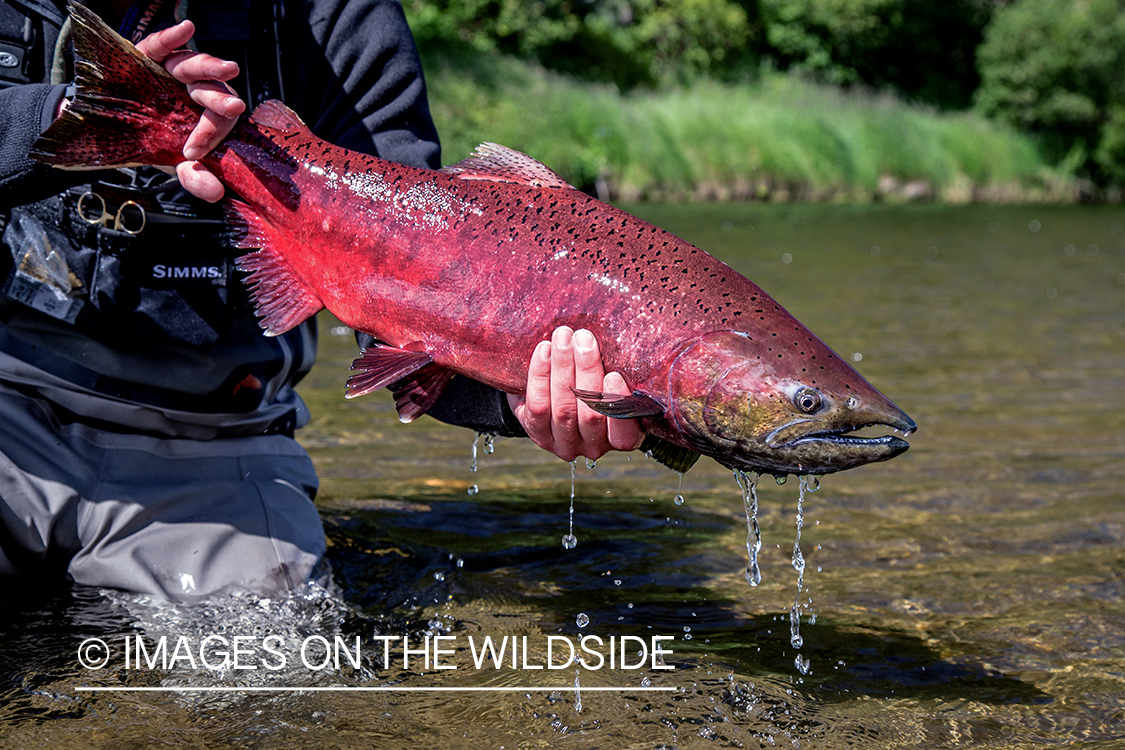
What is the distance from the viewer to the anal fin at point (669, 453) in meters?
2.48

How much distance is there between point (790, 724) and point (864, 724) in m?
0.19

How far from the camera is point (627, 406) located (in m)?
2.21

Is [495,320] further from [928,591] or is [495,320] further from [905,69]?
[905,69]

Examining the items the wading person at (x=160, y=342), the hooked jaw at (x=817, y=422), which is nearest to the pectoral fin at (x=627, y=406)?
the hooked jaw at (x=817, y=422)

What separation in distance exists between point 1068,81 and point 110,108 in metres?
36.3

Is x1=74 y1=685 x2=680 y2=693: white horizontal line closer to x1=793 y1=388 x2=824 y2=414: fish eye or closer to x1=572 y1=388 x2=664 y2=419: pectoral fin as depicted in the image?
x1=572 y1=388 x2=664 y2=419: pectoral fin

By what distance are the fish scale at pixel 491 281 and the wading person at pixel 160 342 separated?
1.17ft

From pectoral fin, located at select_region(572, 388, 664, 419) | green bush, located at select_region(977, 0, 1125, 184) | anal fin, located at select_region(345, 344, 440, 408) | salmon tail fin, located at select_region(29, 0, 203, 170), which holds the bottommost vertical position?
pectoral fin, located at select_region(572, 388, 664, 419)

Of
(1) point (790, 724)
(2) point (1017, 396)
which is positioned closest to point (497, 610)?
(1) point (790, 724)

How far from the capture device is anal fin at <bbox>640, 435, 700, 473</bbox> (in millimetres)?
2480

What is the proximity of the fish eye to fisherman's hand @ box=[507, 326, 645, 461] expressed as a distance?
1.20 ft

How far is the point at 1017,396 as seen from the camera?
6.23 metres

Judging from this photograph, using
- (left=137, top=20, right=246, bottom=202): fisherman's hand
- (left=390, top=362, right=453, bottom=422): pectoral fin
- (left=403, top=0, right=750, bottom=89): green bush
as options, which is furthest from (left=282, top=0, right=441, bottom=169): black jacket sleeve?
(left=403, top=0, right=750, bottom=89): green bush

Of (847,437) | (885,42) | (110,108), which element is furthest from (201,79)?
(885,42)
